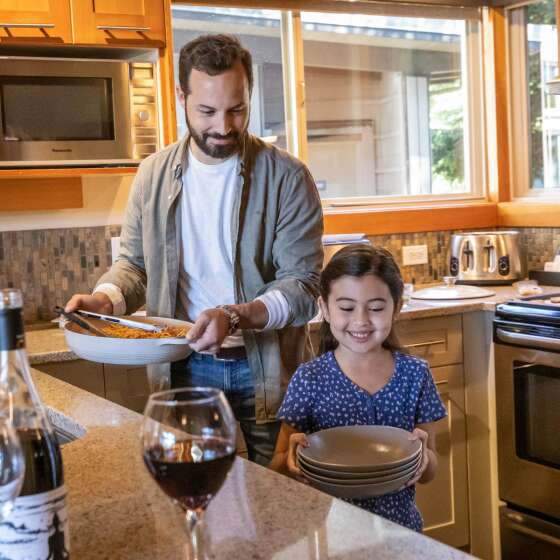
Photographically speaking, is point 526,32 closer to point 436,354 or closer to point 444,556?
point 436,354

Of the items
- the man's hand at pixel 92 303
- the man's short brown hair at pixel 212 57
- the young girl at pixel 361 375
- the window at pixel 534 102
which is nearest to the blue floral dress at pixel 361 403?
the young girl at pixel 361 375

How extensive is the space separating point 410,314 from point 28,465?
2241mm

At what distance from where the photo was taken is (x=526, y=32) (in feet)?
12.9

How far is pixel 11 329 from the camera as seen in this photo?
0.80 m

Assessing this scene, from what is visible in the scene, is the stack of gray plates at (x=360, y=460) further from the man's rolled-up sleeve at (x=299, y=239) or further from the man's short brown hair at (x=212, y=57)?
the man's short brown hair at (x=212, y=57)

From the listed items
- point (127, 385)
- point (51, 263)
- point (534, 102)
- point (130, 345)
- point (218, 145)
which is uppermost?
point (534, 102)

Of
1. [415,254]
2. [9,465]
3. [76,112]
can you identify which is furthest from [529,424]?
[9,465]

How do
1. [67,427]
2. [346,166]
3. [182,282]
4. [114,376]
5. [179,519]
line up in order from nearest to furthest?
[179,519] → [67,427] → [182,282] → [114,376] → [346,166]

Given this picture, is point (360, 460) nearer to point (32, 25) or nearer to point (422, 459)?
point (422, 459)

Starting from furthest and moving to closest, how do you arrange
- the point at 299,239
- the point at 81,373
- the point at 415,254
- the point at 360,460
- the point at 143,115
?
the point at 415,254 < the point at 143,115 < the point at 81,373 < the point at 299,239 < the point at 360,460

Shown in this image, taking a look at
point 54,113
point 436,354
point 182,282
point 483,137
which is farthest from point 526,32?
point 182,282

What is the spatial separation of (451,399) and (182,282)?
1402 mm

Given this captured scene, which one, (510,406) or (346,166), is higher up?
(346,166)

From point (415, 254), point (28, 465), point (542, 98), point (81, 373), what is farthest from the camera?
point (542, 98)
